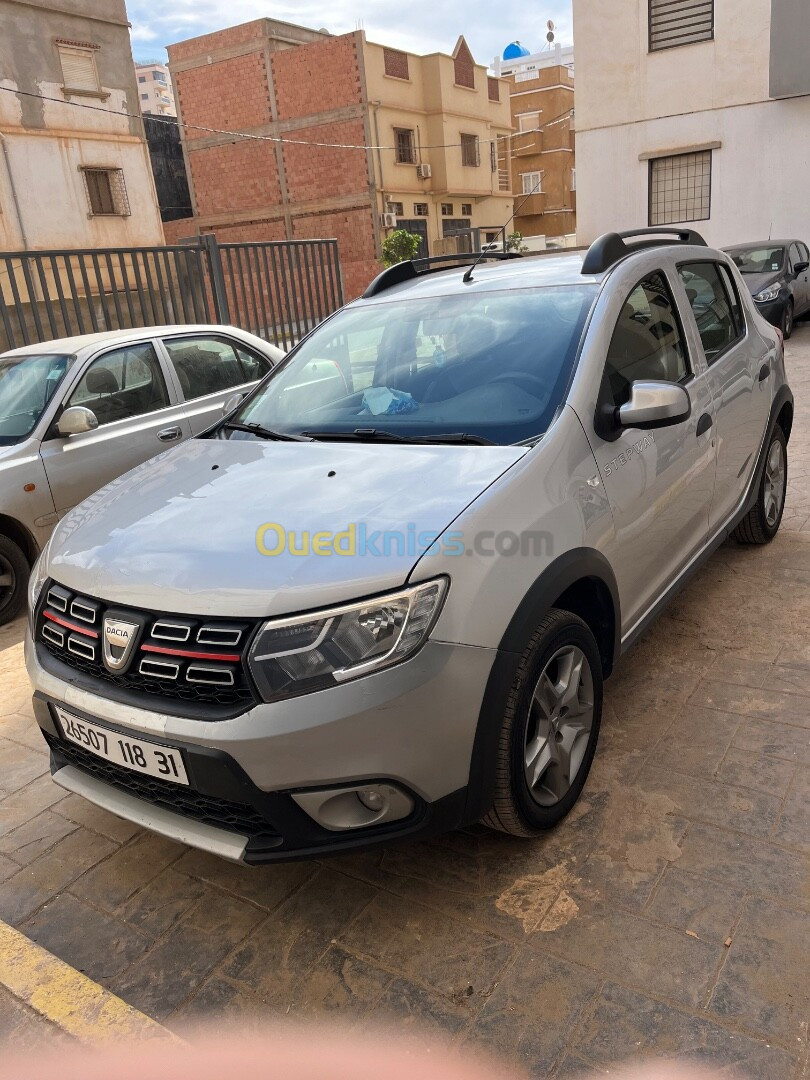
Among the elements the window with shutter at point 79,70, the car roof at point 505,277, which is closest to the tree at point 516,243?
the window with shutter at point 79,70

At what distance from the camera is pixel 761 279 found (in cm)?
1191

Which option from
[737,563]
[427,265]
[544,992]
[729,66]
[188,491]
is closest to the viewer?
[544,992]

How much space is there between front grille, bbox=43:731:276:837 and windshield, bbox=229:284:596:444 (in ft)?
4.25

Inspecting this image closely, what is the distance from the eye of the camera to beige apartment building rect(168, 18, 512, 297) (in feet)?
105

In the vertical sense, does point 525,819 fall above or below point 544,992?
above

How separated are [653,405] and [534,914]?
5.13 ft

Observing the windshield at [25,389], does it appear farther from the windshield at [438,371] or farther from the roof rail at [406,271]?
the roof rail at [406,271]

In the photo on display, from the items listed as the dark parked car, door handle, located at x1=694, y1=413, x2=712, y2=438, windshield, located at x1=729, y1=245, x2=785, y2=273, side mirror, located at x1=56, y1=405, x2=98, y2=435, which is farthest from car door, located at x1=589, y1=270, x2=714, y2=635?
windshield, located at x1=729, y1=245, x2=785, y2=273

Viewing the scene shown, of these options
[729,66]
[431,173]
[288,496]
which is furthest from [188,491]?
[431,173]

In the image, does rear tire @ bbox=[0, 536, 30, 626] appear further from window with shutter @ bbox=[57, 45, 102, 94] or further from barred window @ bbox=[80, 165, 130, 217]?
window with shutter @ bbox=[57, 45, 102, 94]

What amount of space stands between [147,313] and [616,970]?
844cm

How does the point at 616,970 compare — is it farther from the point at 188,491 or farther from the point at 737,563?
the point at 737,563

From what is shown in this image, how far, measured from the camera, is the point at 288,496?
2.42 m

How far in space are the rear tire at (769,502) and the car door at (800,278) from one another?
9.29m
